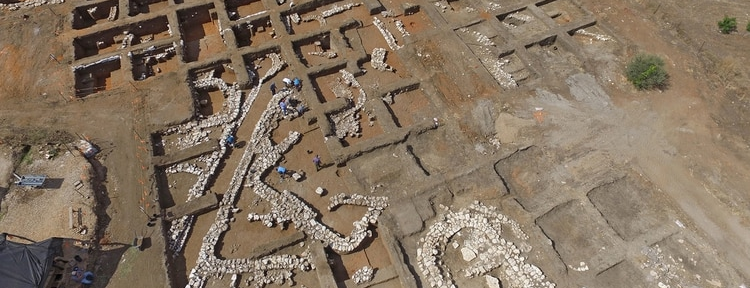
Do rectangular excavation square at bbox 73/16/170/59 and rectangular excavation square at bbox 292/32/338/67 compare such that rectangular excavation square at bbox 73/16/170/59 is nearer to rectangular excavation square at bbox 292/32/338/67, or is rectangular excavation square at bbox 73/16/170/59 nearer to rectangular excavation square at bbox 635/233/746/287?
rectangular excavation square at bbox 292/32/338/67

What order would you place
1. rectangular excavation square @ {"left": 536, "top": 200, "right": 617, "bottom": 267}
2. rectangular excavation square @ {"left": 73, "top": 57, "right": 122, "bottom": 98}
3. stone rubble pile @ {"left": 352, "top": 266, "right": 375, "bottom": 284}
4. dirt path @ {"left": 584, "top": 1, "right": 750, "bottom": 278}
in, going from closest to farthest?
stone rubble pile @ {"left": 352, "top": 266, "right": 375, "bottom": 284}, rectangular excavation square @ {"left": 536, "top": 200, "right": 617, "bottom": 267}, dirt path @ {"left": 584, "top": 1, "right": 750, "bottom": 278}, rectangular excavation square @ {"left": 73, "top": 57, "right": 122, "bottom": 98}

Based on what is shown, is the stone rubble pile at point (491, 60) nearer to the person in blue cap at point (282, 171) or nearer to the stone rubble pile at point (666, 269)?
the stone rubble pile at point (666, 269)

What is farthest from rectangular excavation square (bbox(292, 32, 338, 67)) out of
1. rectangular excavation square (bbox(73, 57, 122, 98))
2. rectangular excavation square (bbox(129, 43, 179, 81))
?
rectangular excavation square (bbox(73, 57, 122, 98))

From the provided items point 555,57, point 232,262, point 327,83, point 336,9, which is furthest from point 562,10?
point 232,262

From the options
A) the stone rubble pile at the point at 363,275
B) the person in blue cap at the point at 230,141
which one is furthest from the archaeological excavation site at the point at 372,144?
the person in blue cap at the point at 230,141

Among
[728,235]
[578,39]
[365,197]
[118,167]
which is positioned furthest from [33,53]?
[728,235]

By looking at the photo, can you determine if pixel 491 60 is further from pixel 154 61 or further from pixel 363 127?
pixel 154 61
